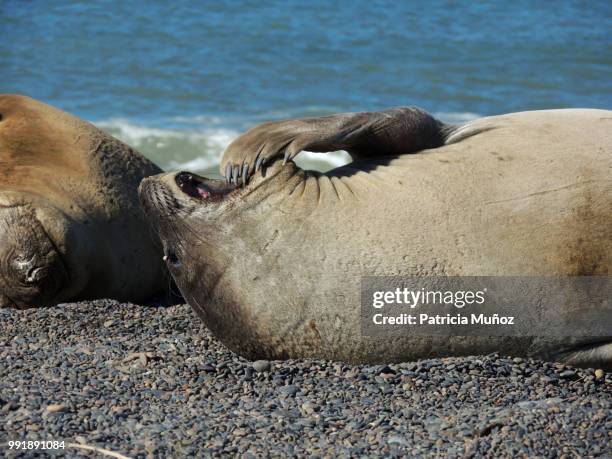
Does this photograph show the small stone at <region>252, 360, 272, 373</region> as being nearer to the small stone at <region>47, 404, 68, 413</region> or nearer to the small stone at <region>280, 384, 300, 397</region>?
the small stone at <region>280, 384, 300, 397</region>

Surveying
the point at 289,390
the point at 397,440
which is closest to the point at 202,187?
the point at 289,390

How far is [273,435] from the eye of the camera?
143 inches

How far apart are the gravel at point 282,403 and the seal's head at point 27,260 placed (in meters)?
0.68

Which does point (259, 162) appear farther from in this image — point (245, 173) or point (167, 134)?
point (167, 134)

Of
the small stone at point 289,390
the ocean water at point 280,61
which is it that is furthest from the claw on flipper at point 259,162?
the ocean water at point 280,61

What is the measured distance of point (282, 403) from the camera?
3.99 metres

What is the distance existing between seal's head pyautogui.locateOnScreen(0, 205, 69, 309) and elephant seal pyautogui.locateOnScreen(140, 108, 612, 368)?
103cm

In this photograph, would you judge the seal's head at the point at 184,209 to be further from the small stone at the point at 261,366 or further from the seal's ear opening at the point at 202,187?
the small stone at the point at 261,366

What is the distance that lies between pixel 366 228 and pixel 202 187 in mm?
844

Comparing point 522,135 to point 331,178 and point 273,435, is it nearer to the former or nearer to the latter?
point 331,178

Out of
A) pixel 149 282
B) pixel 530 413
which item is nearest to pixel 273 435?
pixel 530 413

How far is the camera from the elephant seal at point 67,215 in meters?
5.51

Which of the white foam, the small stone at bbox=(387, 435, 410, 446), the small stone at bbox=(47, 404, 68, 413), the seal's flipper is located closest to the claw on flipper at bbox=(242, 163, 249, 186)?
the seal's flipper

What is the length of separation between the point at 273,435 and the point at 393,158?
1679 millimetres
